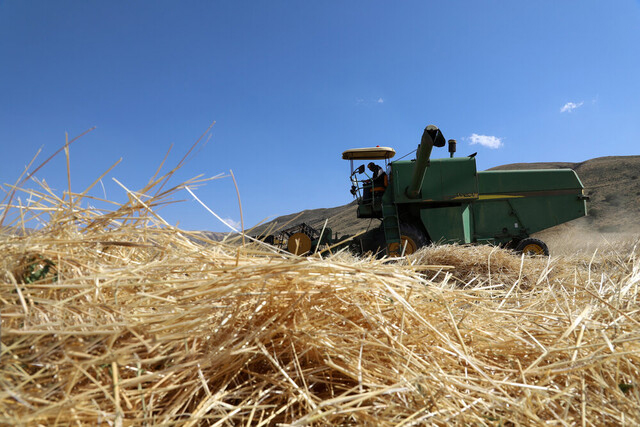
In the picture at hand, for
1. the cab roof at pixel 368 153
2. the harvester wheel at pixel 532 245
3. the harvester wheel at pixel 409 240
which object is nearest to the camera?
the harvester wheel at pixel 409 240

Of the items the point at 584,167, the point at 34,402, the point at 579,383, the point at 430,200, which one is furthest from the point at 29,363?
the point at 584,167

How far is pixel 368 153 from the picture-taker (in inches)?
295

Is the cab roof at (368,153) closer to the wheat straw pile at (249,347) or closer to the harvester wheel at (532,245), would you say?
the harvester wheel at (532,245)

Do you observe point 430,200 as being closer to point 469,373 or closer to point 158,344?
point 469,373

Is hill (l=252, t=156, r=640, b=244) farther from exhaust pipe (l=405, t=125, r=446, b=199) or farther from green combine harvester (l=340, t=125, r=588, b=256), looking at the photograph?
exhaust pipe (l=405, t=125, r=446, b=199)

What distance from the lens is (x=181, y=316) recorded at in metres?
0.72

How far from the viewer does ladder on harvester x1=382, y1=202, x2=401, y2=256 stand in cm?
657

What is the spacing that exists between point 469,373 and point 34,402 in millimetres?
918

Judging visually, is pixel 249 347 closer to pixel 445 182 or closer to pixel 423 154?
pixel 423 154

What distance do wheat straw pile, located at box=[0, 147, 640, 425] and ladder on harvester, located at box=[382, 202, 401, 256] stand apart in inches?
220

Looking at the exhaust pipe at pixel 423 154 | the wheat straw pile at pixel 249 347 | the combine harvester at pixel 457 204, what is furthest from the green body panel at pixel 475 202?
the wheat straw pile at pixel 249 347

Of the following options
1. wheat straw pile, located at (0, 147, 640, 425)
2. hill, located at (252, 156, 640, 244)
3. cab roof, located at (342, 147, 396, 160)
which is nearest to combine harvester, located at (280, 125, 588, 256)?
cab roof, located at (342, 147, 396, 160)

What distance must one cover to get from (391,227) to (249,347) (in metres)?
6.18

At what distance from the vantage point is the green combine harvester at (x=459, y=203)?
677cm
